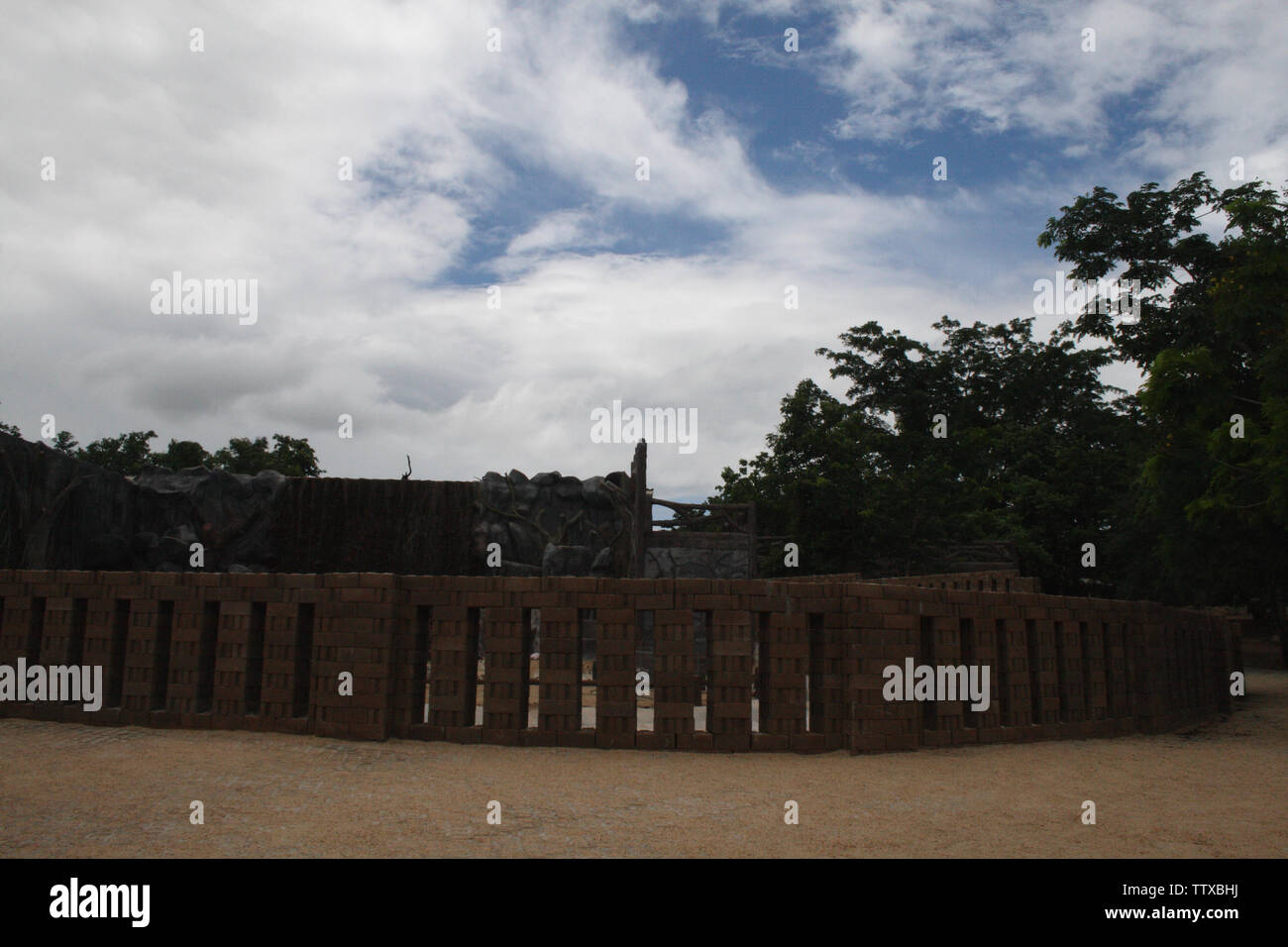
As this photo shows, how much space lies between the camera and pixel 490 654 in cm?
839

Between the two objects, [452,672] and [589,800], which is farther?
[452,672]

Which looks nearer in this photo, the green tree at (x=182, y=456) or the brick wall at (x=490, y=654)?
the brick wall at (x=490, y=654)

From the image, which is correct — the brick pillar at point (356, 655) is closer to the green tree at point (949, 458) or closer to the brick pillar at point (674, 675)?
the brick pillar at point (674, 675)

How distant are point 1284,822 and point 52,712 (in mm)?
10716

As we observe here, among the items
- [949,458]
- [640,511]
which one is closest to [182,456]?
[640,511]

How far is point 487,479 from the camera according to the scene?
23969 mm

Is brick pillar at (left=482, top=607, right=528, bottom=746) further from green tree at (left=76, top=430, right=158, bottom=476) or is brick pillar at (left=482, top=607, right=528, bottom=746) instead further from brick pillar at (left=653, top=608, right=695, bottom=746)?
green tree at (left=76, top=430, right=158, bottom=476)

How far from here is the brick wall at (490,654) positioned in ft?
27.0

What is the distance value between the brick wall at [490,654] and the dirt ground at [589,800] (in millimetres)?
274

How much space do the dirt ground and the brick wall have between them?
0.27 metres

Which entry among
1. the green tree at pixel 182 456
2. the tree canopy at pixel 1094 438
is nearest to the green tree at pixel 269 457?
the green tree at pixel 182 456

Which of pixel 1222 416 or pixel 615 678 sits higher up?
pixel 1222 416

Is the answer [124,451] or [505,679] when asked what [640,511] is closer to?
[505,679]

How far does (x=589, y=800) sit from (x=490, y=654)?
2428 millimetres
